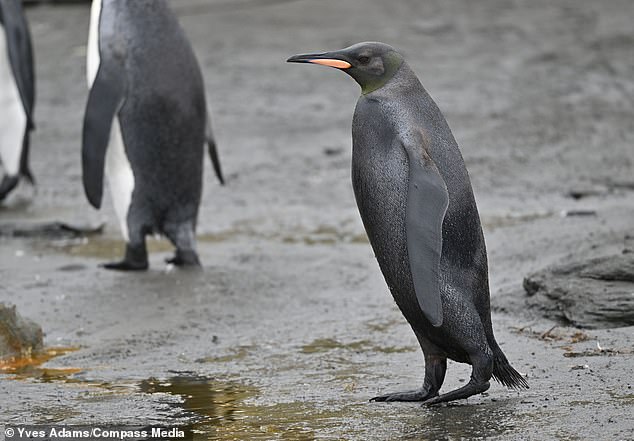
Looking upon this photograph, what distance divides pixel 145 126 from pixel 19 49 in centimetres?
320

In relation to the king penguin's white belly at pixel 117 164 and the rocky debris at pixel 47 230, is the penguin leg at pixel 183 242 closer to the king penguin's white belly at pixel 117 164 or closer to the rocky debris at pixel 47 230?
the king penguin's white belly at pixel 117 164

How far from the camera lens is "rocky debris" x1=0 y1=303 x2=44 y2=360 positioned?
580 centimetres

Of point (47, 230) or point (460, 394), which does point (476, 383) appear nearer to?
point (460, 394)

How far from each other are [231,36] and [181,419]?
10.4 meters

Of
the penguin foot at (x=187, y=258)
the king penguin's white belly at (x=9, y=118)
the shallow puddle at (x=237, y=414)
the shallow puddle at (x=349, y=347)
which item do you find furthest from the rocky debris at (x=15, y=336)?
the king penguin's white belly at (x=9, y=118)

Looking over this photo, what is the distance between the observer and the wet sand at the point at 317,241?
186 inches

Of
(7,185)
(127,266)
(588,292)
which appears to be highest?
(588,292)

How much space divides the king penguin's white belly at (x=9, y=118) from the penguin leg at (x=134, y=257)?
→ 2917 millimetres

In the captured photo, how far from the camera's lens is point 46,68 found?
555 inches

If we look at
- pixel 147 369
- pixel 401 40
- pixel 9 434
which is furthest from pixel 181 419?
pixel 401 40

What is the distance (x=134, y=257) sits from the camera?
7.68 m

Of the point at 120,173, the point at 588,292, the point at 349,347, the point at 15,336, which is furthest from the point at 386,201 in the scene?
the point at 120,173

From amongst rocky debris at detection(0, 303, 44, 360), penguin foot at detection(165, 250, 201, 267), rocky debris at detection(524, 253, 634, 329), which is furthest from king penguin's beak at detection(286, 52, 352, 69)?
penguin foot at detection(165, 250, 201, 267)

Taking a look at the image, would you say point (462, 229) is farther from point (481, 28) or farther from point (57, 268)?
point (481, 28)
